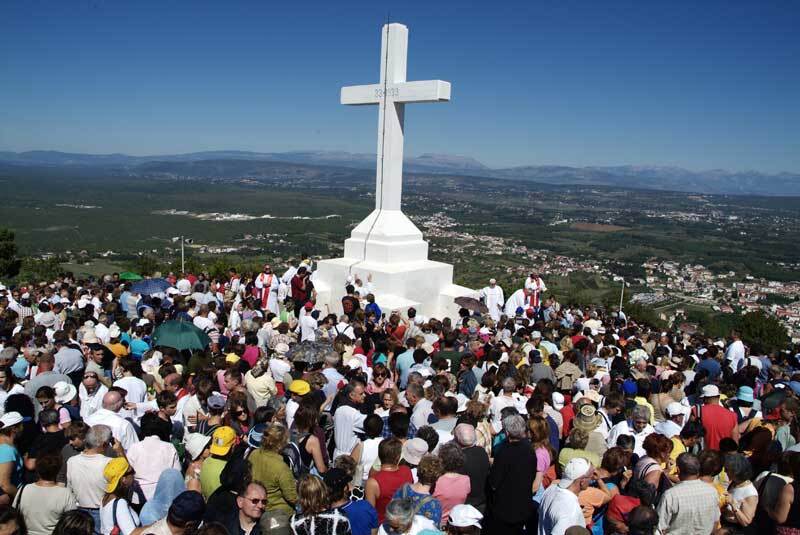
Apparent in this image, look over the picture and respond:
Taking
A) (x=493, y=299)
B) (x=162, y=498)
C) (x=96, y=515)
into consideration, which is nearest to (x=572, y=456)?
(x=162, y=498)

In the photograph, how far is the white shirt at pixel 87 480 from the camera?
4250mm

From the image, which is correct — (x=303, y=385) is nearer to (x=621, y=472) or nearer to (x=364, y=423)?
(x=364, y=423)

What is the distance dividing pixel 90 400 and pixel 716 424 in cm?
629

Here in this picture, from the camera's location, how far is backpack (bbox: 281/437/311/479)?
14.9 feet

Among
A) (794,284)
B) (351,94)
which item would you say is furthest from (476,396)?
(794,284)

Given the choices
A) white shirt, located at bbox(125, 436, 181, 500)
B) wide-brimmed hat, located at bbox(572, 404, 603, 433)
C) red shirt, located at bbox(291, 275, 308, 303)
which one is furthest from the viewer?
red shirt, located at bbox(291, 275, 308, 303)

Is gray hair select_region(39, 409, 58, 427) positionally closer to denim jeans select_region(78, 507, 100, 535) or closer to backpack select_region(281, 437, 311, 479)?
denim jeans select_region(78, 507, 100, 535)

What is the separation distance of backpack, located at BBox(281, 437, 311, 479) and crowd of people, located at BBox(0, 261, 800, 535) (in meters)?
0.01

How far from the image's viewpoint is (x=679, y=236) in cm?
11081

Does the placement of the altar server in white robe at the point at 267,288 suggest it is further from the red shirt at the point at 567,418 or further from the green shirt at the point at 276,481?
the green shirt at the point at 276,481

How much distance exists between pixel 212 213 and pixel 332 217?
2784cm

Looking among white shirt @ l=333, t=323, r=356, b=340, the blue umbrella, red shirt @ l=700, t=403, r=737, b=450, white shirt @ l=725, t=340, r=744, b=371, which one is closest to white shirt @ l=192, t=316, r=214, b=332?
white shirt @ l=333, t=323, r=356, b=340

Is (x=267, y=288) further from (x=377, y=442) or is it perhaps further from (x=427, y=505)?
(x=427, y=505)

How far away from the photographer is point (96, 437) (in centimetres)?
440
